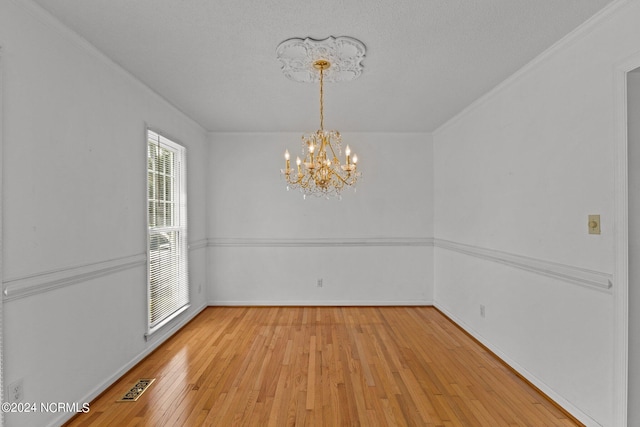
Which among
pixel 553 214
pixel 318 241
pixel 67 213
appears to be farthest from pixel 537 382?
pixel 67 213

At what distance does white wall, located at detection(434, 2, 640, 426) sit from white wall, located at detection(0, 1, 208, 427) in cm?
345

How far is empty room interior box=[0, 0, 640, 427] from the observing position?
189 centimetres

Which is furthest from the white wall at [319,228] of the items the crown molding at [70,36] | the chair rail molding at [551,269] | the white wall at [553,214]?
the crown molding at [70,36]

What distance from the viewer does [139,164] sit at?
3.06 m

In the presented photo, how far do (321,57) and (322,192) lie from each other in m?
1.12

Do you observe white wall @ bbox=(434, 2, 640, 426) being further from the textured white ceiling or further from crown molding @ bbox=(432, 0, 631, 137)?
the textured white ceiling

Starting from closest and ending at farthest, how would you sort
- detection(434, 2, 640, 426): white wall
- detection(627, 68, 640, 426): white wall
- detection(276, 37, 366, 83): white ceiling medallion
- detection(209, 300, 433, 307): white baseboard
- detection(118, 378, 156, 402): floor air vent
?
detection(627, 68, 640, 426): white wall, detection(434, 2, 640, 426): white wall, detection(276, 37, 366, 83): white ceiling medallion, detection(118, 378, 156, 402): floor air vent, detection(209, 300, 433, 307): white baseboard

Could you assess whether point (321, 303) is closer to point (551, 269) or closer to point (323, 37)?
point (551, 269)

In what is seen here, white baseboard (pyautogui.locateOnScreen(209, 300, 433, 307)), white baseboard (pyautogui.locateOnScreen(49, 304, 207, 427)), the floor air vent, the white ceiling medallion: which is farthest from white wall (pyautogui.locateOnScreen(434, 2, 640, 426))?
white baseboard (pyautogui.locateOnScreen(49, 304, 207, 427))

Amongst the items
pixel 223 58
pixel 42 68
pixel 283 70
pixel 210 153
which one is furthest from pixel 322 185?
pixel 210 153

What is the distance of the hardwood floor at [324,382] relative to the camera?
2.19 m

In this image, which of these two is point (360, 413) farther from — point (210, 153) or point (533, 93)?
point (210, 153)

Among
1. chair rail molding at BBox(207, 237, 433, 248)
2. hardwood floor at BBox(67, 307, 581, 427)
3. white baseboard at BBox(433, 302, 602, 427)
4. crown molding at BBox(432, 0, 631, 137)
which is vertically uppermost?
crown molding at BBox(432, 0, 631, 137)

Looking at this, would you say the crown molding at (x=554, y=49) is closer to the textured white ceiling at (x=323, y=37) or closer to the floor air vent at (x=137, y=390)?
the textured white ceiling at (x=323, y=37)
